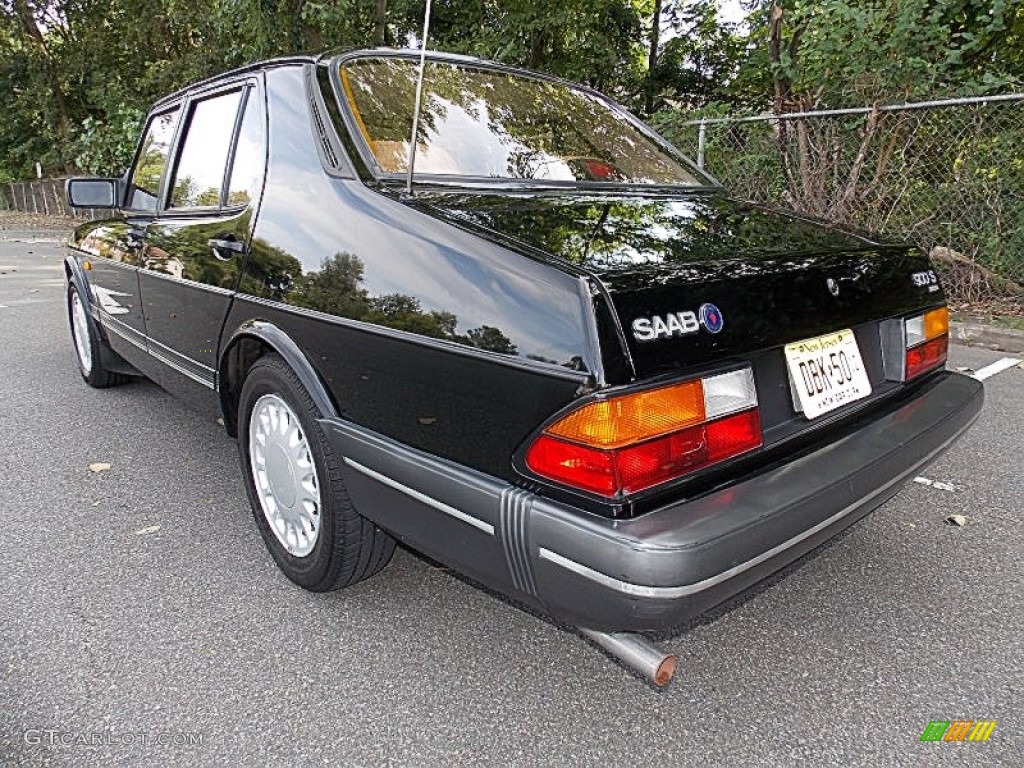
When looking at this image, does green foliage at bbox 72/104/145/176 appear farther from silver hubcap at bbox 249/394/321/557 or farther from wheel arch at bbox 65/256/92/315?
silver hubcap at bbox 249/394/321/557

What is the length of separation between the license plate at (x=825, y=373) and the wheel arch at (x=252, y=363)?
3.95 feet

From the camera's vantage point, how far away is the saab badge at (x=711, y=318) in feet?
5.13

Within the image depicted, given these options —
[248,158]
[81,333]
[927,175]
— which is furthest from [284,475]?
[927,175]

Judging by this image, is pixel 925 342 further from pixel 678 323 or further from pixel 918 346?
pixel 678 323

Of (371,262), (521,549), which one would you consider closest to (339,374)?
(371,262)

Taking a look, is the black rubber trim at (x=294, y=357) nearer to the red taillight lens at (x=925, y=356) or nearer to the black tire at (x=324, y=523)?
the black tire at (x=324, y=523)

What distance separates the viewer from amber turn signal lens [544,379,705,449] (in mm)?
1440

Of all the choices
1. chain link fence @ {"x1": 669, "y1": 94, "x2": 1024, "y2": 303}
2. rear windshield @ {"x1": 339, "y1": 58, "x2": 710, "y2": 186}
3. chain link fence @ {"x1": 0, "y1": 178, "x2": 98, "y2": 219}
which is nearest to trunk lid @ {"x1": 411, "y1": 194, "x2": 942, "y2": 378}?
rear windshield @ {"x1": 339, "y1": 58, "x2": 710, "y2": 186}

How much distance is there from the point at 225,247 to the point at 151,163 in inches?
54.3

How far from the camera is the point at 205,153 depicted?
9.34 ft

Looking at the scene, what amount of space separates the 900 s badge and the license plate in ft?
0.88

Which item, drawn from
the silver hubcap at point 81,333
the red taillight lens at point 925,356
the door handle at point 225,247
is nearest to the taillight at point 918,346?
the red taillight lens at point 925,356

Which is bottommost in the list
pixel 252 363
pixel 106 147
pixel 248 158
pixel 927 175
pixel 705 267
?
pixel 252 363

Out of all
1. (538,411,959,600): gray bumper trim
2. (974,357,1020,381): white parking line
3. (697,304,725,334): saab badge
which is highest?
(697,304,725,334): saab badge
